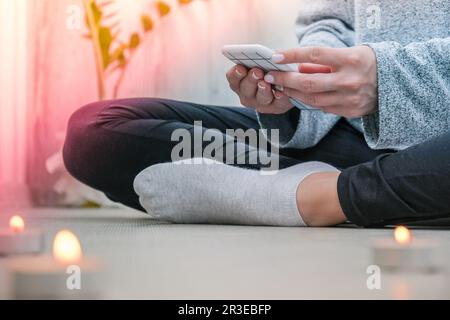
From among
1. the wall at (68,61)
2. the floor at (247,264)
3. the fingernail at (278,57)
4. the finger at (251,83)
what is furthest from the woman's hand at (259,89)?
the wall at (68,61)

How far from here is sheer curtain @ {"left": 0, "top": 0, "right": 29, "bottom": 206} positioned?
8.10ft

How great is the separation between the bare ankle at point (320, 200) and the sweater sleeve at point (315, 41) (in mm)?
158

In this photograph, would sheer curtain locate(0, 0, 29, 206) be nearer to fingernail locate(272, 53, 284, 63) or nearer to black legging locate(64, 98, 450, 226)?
black legging locate(64, 98, 450, 226)

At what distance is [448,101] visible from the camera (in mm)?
1129

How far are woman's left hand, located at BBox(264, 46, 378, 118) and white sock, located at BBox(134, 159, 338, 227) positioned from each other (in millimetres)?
157

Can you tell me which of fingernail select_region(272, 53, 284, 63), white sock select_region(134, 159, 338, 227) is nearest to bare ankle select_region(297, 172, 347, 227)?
white sock select_region(134, 159, 338, 227)

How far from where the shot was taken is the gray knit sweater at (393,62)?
1.10 metres

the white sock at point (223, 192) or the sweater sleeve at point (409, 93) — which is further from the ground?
the sweater sleeve at point (409, 93)

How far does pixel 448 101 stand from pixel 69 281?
30.5 inches

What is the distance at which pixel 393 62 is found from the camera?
1.09 meters

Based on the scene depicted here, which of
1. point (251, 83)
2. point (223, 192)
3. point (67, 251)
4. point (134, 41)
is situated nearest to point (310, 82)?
point (251, 83)

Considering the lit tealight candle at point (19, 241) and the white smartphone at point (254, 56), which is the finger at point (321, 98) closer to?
the white smartphone at point (254, 56)

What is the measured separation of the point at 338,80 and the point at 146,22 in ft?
4.92

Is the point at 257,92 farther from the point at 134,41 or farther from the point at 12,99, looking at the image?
the point at 12,99
